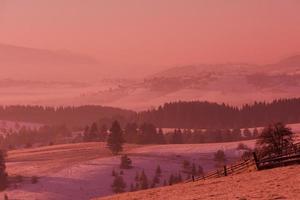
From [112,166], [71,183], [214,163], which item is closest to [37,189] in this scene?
[71,183]

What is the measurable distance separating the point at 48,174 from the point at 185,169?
47269mm

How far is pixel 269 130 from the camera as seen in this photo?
Result: 84.2 metres

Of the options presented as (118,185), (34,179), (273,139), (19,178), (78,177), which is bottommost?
(118,185)

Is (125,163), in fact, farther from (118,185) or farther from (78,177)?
(118,185)

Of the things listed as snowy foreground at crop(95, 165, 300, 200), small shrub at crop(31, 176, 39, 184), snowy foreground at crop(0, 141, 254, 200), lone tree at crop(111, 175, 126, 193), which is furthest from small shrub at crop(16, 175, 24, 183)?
snowy foreground at crop(95, 165, 300, 200)

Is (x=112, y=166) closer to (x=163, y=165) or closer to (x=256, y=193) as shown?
(x=163, y=165)

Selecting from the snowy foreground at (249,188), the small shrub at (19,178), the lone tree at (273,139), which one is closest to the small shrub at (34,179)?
the small shrub at (19,178)

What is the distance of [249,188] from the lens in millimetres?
44906

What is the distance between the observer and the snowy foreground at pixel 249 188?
40.0 m

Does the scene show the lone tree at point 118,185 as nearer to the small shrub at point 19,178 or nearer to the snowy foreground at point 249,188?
the small shrub at point 19,178

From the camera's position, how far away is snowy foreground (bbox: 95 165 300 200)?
4003 centimetres

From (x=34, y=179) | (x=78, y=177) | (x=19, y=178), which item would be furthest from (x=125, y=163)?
(x=19, y=178)

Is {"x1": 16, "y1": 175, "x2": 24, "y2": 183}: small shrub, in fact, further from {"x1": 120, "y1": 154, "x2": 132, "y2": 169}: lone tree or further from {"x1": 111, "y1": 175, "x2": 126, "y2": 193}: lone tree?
{"x1": 120, "y1": 154, "x2": 132, "y2": 169}: lone tree

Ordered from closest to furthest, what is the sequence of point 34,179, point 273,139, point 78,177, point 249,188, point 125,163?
point 249,188 < point 273,139 < point 34,179 < point 78,177 < point 125,163
